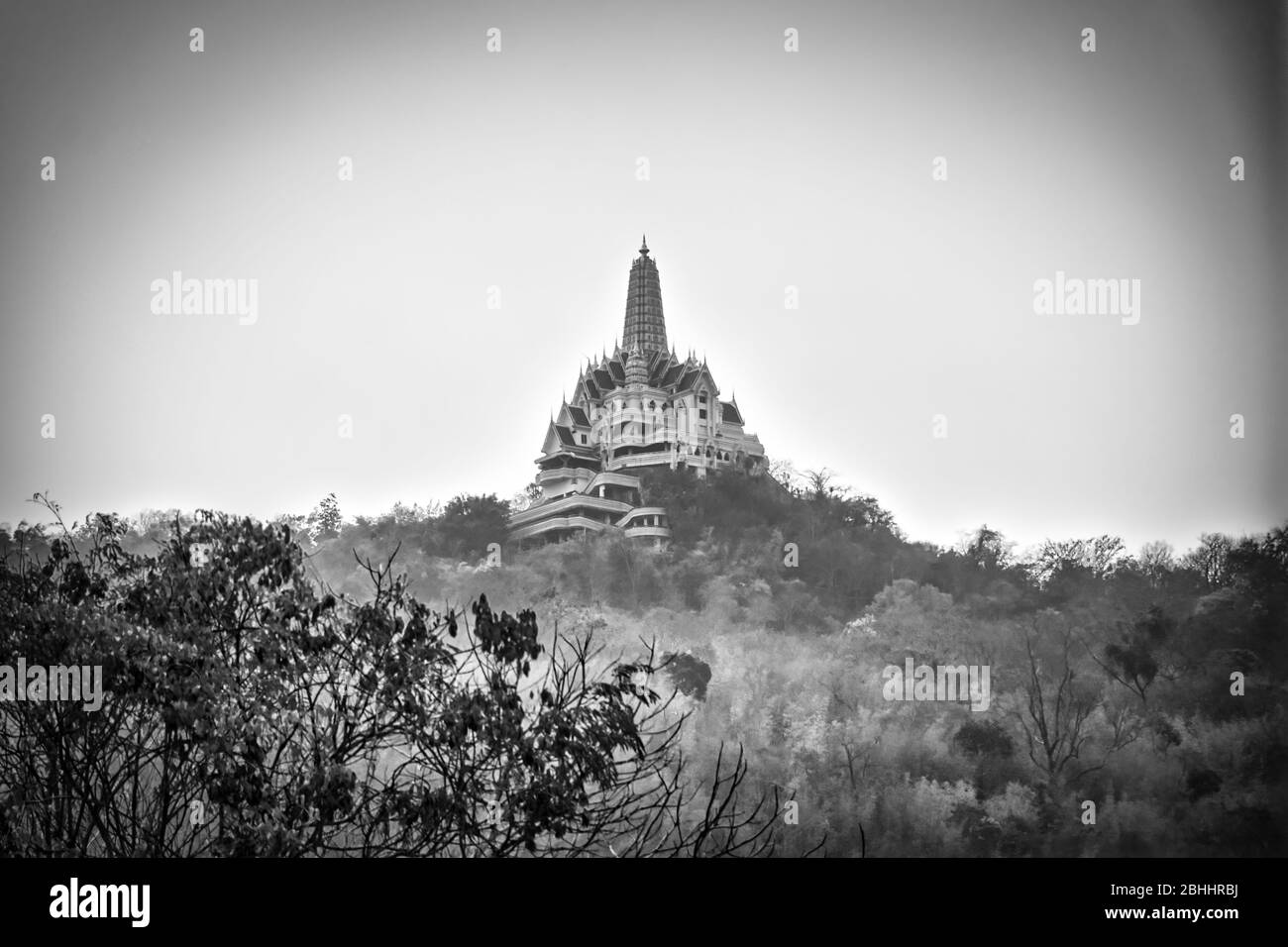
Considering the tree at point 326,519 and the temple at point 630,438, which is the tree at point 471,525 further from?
the tree at point 326,519

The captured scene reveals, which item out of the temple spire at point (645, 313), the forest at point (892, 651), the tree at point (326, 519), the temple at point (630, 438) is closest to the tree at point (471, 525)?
the forest at point (892, 651)

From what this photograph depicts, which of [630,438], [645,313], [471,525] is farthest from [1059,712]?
[471,525]

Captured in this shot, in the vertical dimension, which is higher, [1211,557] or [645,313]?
[645,313]

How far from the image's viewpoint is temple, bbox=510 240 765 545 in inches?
589

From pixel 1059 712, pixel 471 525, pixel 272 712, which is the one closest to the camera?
pixel 272 712

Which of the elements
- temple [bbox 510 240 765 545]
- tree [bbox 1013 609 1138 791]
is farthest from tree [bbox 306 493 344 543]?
tree [bbox 1013 609 1138 791]

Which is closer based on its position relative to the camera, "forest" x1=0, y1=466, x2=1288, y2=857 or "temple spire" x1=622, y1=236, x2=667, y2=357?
"forest" x1=0, y1=466, x2=1288, y2=857

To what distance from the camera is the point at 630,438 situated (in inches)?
656

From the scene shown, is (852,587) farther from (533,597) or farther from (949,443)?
(533,597)

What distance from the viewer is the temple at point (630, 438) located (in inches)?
589

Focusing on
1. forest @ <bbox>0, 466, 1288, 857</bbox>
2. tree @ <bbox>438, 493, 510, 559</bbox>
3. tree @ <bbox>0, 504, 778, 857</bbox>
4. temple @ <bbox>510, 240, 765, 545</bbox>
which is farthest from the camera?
temple @ <bbox>510, 240, 765, 545</bbox>

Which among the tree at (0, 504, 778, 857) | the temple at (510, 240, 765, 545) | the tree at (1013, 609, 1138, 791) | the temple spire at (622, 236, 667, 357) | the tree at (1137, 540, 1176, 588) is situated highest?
the temple spire at (622, 236, 667, 357)

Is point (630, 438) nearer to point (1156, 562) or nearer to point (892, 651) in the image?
point (892, 651)

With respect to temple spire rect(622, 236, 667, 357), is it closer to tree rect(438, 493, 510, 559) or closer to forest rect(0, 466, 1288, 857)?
forest rect(0, 466, 1288, 857)
